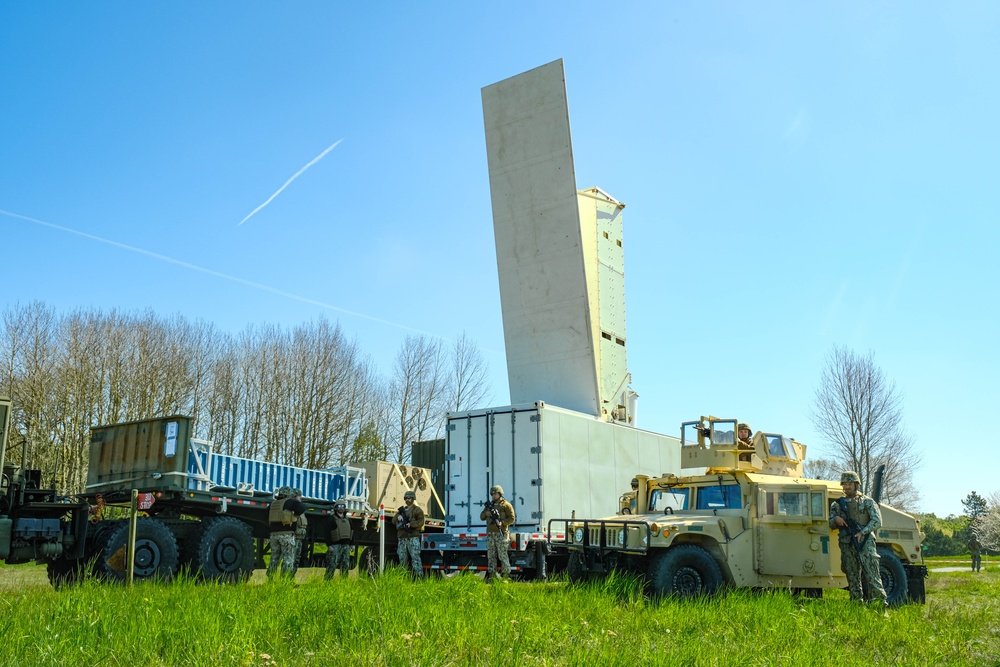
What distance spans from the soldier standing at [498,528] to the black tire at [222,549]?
11.9ft

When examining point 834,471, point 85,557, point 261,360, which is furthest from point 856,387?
point 85,557

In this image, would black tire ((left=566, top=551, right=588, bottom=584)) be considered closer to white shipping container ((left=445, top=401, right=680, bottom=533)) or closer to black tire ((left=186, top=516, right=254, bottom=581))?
white shipping container ((left=445, top=401, right=680, bottom=533))

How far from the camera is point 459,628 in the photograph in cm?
636

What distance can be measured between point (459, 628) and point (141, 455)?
819 centimetres

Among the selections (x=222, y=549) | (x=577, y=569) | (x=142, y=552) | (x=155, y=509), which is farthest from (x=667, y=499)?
(x=155, y=509)

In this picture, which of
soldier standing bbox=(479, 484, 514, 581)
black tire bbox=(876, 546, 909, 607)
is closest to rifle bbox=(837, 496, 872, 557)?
black tire bbox=(876, 546, 909, 607)

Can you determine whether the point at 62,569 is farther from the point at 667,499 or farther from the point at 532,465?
the point at 667,499

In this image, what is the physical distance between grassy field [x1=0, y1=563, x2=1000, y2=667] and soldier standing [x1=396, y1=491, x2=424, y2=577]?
13.5ft

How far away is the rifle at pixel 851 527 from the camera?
980 cm

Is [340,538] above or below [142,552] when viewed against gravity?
above

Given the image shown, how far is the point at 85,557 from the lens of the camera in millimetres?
11898

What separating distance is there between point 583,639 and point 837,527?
4838mm

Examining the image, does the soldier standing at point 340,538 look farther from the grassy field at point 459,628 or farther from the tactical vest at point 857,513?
the tactical vest at point 857,513

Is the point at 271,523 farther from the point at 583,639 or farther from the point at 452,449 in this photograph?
the point at 583,639
